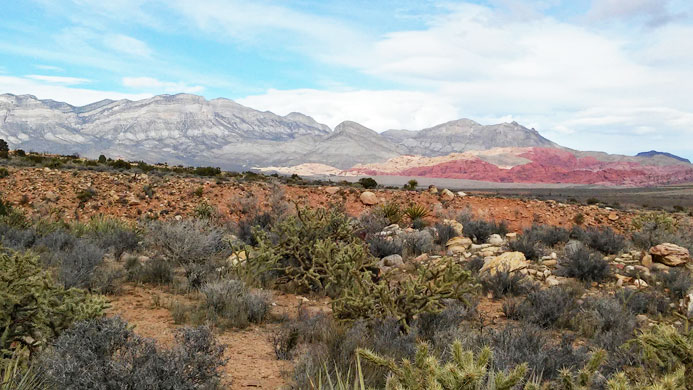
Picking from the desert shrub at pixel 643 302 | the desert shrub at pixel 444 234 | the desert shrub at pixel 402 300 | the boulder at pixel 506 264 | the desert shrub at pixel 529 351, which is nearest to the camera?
the desert shrub at pixel 529 351

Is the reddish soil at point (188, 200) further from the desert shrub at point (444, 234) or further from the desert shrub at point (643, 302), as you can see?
the desert shrub at point (643, 302)

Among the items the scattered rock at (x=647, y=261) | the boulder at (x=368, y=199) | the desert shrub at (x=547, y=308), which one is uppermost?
the boulder at (x=368, y=199)

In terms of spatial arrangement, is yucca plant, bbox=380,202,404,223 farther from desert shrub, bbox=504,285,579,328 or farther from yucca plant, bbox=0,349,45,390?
yucca plant, bbox=0,349,45,390

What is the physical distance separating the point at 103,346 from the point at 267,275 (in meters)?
4.57

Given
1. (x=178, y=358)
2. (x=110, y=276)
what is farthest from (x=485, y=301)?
(x=110, y=276)

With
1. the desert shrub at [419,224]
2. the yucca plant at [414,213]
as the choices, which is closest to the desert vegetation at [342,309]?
the desert shrub at [419,224]

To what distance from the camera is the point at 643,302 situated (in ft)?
22.6

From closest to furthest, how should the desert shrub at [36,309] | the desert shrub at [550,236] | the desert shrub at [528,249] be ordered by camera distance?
the desert shrub at [36,309] → the desert shrub at [528,249] → the desert shrub at [550,236]

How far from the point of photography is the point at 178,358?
3650mm

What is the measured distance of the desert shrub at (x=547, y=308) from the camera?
6238mm

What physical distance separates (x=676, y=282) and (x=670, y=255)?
7.58 ft

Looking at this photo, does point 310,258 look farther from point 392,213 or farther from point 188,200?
point 188,200

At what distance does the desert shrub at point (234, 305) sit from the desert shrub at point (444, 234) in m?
6.82

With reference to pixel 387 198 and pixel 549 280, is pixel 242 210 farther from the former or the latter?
pixel 549 280
